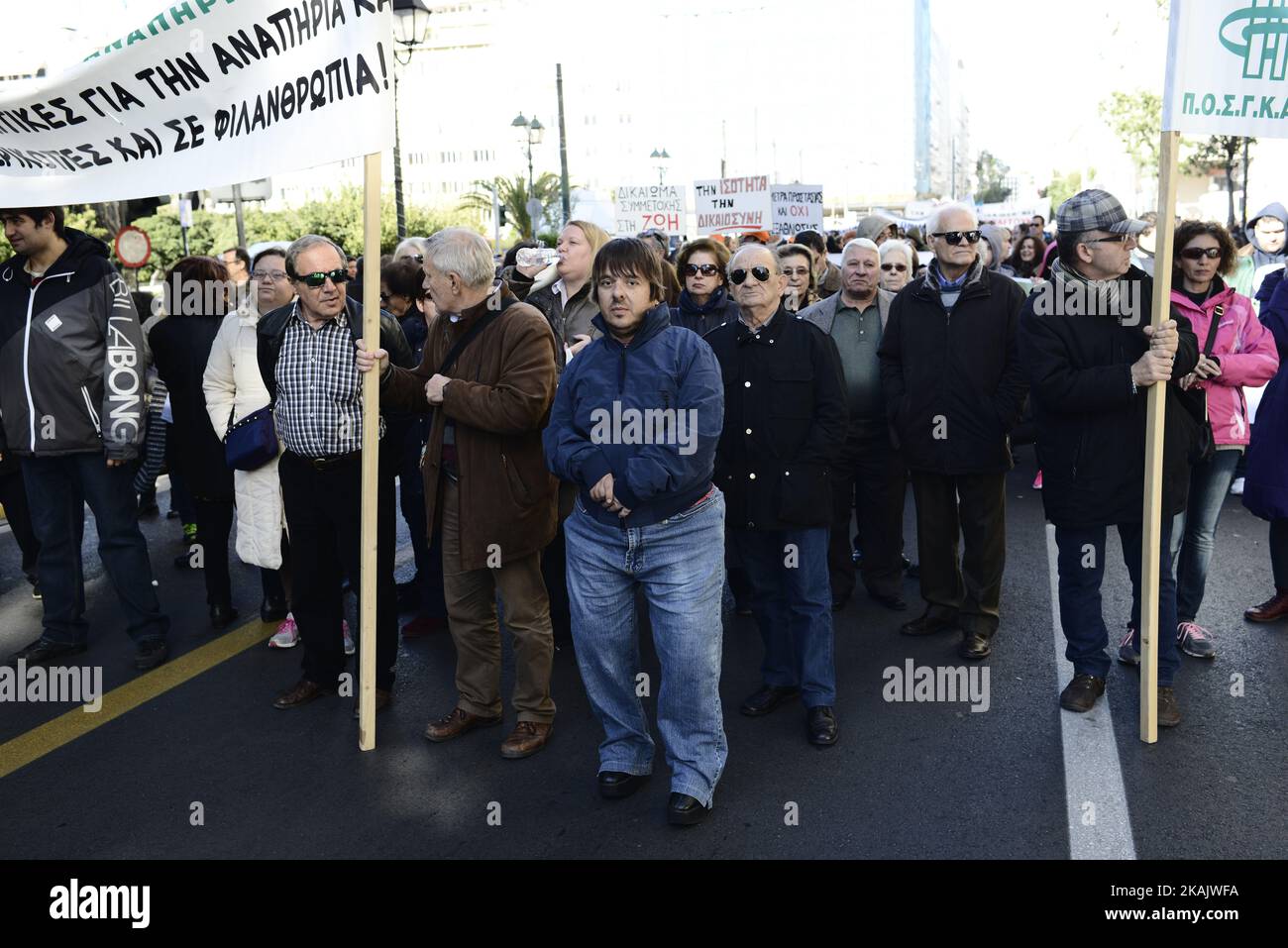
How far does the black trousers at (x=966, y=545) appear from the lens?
5672 millimetres

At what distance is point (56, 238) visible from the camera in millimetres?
5590

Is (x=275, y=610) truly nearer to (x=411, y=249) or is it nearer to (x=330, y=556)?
(x=330, y=556)

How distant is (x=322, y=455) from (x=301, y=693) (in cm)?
107

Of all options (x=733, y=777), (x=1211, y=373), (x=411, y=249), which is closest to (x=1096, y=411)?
(x=1211, y=373)

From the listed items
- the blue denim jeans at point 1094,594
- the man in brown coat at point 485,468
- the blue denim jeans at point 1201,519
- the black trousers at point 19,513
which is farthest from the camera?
the black trousers at point 19,513

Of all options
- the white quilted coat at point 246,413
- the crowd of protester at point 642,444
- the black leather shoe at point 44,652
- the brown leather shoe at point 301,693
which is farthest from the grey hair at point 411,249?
the brown leather shoe at point 301,693

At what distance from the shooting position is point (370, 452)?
4.48m

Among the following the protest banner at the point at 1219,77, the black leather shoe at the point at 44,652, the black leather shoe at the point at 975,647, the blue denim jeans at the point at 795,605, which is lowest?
the black leather shoe at the point at 44,652

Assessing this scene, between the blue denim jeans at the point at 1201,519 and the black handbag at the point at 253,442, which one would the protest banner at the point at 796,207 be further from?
the black handbag at the point at 253,442

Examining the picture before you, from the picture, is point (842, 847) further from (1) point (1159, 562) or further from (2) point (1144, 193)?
(2) point (1144, 193)

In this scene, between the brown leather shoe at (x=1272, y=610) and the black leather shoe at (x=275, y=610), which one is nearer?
the brown leather shoe at (x=1272, y=610)

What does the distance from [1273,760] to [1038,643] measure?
147cm

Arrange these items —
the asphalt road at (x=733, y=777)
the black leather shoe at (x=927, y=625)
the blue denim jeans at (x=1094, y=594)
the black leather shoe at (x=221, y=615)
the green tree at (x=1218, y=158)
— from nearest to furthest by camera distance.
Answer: the asphalt road at (x=733, y=777) → the blue denim jeans at (x=1094, y=594) → the black leather shoe at (x=927, y=625) → the black leather shoe at (x=221, y=615) → the green tree at (x=1218, y=158)

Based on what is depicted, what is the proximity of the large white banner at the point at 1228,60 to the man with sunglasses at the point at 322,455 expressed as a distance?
10.7 ft
